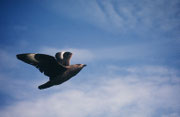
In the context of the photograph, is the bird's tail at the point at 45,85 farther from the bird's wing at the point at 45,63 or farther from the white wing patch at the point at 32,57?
the white wing patch at the point at 32,57

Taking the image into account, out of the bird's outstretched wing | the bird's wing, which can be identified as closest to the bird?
the bird's wing

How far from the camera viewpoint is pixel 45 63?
755cm

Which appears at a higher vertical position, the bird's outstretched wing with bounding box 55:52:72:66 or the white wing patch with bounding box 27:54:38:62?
the bird's outstretched wing with bounding box 55:52:72:66

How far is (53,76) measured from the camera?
773cm

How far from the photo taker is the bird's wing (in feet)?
24.0

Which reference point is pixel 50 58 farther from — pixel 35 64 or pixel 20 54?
pixel 20 54

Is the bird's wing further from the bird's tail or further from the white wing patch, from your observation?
the bird's tail

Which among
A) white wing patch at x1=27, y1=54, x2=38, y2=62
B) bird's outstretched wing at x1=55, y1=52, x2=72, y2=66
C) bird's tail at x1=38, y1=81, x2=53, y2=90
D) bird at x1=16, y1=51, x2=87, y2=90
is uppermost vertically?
bird's outstretched wing at x1=55, y1=52, x2=72, y2=66

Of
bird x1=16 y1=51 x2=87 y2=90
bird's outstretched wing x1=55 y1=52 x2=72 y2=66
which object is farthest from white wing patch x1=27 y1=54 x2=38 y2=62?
bird's outstretched wing x1=55 y1=52 x2=72 y2=66

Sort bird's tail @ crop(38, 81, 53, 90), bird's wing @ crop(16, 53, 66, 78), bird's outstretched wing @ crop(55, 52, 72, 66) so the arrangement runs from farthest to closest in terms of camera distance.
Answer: bird's outstretched wing @ crop(55, 52, 72, 66) < bird's tail @ crop(38, 81, 53, 90) < bird's wing @ crop(16, 53, 66, 78)

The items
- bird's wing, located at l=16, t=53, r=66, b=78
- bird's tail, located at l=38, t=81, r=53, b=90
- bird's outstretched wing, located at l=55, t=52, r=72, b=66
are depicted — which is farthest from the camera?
bird's outstretched wing, located at l=55, t=52, r=72, b=66

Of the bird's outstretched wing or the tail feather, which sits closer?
the tail feather

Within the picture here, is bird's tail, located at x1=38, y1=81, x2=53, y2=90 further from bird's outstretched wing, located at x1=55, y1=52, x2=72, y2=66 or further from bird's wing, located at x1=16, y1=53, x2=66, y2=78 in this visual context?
bird's outstretched wing, located at x1=55, y1=52, x2=72, y2=66

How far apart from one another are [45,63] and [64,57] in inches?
56.2
